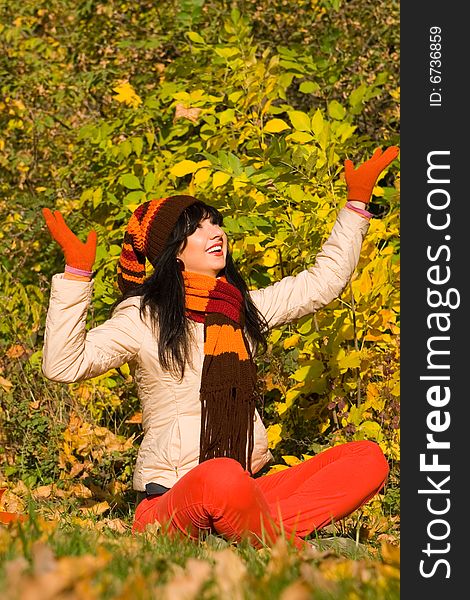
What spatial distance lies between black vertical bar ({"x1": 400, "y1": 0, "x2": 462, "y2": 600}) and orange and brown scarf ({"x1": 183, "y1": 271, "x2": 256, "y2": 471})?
2.43ft

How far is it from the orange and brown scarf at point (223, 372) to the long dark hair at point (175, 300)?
5 centimetres

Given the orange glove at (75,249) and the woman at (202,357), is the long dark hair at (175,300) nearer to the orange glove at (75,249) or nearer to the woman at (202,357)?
the woman at (202,357)

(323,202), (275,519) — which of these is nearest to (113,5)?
(323,202)

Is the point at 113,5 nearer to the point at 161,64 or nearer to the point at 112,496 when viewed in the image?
the point at 161,64

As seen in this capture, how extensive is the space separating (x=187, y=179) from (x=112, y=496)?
5.09 feet

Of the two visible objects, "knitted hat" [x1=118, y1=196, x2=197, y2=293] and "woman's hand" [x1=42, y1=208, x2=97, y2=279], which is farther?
"knitted hat" [x1=118, y1=196, x2=197, y2=293]

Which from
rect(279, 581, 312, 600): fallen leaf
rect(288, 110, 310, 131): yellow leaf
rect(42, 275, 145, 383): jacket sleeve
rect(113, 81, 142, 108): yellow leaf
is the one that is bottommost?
rect(279, 581, 312, 600): fallen leaf

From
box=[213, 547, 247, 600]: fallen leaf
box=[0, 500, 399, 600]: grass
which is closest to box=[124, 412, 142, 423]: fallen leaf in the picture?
box=[0, 500, 399, 600]: grass

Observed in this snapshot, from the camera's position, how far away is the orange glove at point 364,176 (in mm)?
3568

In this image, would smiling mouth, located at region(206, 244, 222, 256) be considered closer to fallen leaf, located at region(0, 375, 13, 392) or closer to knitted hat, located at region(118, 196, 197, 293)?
knitted hat, located at region(118, 196, 197, 293)

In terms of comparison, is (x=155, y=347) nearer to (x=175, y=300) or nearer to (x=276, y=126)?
(x=175, y=300)

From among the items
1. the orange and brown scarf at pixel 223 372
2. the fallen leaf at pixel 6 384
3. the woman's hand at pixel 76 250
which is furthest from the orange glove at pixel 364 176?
the fallen leaf at pixel 6 384

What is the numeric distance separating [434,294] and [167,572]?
115 cm

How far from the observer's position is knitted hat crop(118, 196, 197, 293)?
3.60 m
